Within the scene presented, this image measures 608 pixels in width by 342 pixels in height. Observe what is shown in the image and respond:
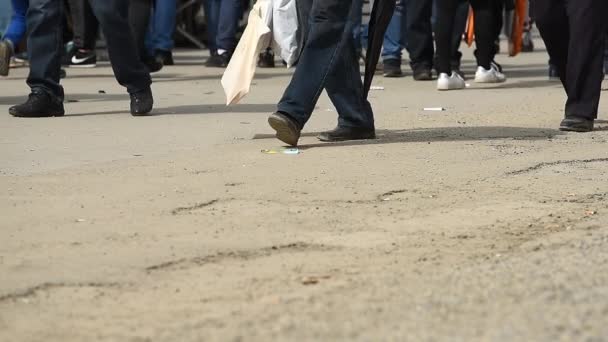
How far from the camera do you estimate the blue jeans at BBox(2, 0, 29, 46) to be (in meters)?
13.2

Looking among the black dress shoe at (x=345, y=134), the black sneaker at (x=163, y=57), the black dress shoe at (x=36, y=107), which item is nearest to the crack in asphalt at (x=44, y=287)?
the black dress shoe at (x=345, y=134)

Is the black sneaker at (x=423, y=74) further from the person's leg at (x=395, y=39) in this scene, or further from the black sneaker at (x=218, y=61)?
the black sneaker at (x=218, y=61)

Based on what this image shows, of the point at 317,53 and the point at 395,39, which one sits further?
the point at 395,39

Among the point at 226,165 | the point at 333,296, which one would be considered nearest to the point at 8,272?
the point at 333,296

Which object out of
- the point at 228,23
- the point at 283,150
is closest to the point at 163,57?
the point at 228,23

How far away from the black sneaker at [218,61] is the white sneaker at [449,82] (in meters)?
3.27

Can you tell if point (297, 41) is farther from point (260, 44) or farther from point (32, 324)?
point (32, 324)

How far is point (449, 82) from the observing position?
39.9 ft

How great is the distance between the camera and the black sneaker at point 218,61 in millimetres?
14992

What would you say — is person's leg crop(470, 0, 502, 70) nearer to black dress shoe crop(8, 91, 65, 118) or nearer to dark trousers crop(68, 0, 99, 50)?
dark trousers crop(68, 0, 99, 50)

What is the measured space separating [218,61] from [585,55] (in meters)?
7.08

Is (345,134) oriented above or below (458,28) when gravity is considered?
above

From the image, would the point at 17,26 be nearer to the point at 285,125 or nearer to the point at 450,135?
the point at 450,135

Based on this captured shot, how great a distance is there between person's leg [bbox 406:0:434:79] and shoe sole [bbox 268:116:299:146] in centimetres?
575
